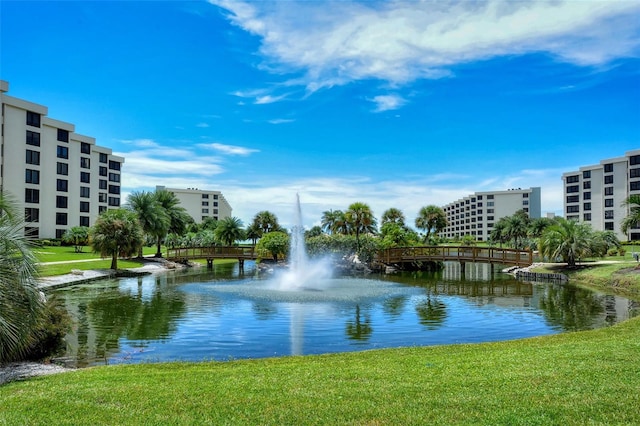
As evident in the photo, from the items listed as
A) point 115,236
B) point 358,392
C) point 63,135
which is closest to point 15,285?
point 358,392

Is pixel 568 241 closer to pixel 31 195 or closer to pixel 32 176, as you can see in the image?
pixel 31 195

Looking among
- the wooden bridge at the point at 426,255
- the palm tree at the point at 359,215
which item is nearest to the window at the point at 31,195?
the palm tree at the point at 359,215

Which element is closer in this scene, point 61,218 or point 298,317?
point 298,317

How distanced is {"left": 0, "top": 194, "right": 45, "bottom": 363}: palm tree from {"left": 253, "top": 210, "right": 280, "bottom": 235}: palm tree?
79.3m

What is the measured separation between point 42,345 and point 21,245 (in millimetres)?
4624

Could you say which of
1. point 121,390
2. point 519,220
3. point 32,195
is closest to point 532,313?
point 121,390

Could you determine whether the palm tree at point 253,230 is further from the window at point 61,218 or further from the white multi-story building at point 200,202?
the white multi-story building at point 200,202

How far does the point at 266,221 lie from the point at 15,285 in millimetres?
80862

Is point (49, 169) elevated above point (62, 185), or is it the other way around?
point (49, 169)

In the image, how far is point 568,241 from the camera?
140ft

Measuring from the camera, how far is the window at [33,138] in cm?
6613

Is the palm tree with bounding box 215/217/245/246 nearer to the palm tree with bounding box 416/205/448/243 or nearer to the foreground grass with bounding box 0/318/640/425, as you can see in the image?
the palm tree with bounding box 416/205/448/243

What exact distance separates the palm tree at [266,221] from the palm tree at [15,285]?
7927cm

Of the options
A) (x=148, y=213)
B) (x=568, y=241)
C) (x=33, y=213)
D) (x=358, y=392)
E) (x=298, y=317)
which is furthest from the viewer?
(x=33, y=213)
